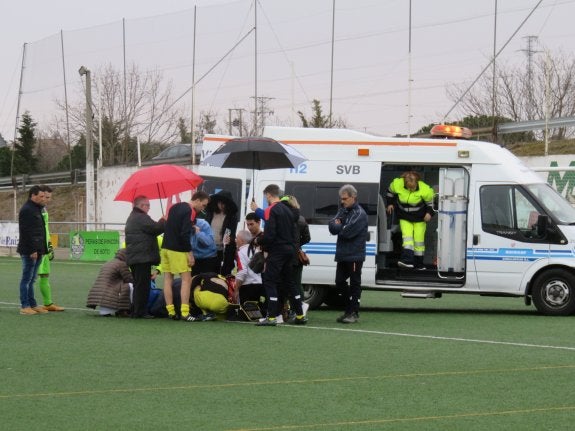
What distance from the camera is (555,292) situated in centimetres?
1669

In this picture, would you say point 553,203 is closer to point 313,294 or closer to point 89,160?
point 313,294

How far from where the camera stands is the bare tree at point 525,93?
3541 centimetres

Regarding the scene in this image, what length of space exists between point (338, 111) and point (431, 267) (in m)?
20.7

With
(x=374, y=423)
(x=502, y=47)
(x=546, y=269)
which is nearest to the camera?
(x=374, y=423)

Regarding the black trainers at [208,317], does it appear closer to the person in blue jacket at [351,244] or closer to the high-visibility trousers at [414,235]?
the person in blue jacket at [351,244]

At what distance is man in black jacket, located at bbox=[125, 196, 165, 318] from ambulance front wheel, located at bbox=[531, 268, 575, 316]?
5.39m

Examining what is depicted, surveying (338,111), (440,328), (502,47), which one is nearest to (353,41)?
(338,111)

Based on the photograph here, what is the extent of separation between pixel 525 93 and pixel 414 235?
78.8 feet

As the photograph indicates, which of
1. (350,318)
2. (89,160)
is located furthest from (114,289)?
(89,160)

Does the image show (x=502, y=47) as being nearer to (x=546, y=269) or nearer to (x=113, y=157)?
(x=546, y=269)

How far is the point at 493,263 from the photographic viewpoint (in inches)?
671

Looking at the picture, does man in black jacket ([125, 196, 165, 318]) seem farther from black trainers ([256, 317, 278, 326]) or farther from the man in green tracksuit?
black trainers ([256, 317, 278, 326])

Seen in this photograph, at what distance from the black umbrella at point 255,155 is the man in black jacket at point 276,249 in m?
1.62

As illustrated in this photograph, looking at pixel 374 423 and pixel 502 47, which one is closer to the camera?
pixel 374 423
